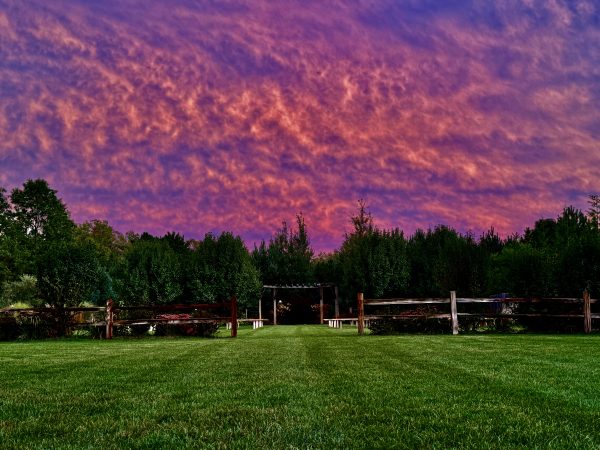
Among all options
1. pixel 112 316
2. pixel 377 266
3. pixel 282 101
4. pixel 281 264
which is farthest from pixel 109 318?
pixel 281 264

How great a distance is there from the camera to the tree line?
873 inches

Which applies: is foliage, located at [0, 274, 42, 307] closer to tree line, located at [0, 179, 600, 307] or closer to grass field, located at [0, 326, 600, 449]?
tree line, located at [0, 179, 600, 307]

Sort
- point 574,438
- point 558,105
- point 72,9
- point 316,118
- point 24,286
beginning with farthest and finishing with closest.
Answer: point 24,286 → point 316,118 → point 558,105 → point 72,9 → point 574,438

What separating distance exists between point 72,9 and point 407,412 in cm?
2006

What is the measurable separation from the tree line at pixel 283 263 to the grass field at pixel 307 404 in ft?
43.6

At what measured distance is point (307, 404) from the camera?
17.9 ft

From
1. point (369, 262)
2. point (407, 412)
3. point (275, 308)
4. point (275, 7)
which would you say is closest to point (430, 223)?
point (369, 262)

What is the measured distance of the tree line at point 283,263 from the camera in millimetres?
22172

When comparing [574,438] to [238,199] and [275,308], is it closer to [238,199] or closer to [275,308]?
[238,199]

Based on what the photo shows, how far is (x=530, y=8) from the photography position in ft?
58.1

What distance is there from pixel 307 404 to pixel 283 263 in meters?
42.9

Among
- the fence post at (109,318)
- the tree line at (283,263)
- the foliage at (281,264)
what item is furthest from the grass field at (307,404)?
the foliage at (281,264)

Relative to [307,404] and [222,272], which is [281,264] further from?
[307,404]

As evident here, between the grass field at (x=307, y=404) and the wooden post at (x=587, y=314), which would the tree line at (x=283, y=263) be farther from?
the grass field at (x=307, y=404)
